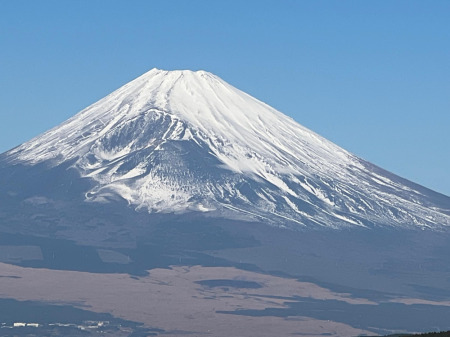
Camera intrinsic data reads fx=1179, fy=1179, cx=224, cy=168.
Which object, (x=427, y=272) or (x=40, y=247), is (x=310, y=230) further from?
(x=40, y=247)

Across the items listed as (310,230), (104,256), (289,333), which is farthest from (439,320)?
(104,256)

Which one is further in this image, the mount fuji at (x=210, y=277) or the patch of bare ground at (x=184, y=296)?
the mount fuji at (x=210, y=277)

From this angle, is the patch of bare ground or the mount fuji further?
the mount fuji

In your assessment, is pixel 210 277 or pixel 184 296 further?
pixel 210 277

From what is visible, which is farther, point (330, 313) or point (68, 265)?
point (68, 265)

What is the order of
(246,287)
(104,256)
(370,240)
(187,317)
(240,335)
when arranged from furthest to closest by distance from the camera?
(370,240) → (104,256) → (246,287) → (187,317) → (240,335)

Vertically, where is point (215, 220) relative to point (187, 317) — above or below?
above

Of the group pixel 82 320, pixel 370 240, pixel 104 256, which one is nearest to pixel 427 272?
pixel 370 240

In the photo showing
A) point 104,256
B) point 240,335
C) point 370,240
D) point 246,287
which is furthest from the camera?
point 370,240

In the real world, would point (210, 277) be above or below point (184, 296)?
above
